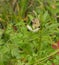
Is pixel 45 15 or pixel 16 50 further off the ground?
pixel 45 15

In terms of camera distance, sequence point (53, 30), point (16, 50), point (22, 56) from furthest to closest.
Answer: point (53, 30) → point (22, 56) → point (16, 50)

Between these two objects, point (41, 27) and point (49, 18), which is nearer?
point (41, 27)

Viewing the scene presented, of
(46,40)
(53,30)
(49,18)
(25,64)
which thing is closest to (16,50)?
(25,64)

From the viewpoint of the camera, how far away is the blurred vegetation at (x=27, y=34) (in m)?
2.27

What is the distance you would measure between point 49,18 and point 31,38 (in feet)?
1.35

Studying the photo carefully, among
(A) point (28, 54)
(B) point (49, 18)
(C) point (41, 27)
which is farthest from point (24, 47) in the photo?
(B) point (49, 18)

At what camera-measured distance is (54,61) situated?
7.47 feet

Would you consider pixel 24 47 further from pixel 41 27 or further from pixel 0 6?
pixel 0 6

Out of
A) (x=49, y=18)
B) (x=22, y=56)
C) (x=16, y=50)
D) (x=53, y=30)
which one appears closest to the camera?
(x=16, y=50)

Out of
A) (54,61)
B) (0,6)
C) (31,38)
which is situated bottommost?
(54,61)

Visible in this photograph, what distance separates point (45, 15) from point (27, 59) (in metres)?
0.51

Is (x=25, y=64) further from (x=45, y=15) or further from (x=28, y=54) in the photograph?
(x=45, y=15)

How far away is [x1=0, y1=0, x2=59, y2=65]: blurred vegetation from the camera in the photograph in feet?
7.44

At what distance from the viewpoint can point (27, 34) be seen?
7.84 feet
